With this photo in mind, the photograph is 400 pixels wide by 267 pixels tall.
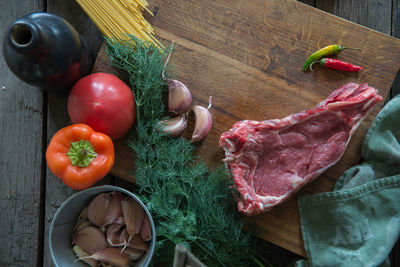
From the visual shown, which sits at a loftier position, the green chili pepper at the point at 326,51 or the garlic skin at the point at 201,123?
the green chili pepper at the point at 326,51

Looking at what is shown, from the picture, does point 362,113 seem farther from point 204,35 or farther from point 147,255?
point 147,255

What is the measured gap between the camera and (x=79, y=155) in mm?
1357

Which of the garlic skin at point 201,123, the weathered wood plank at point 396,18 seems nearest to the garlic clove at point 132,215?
the garlic skin at point 201,123

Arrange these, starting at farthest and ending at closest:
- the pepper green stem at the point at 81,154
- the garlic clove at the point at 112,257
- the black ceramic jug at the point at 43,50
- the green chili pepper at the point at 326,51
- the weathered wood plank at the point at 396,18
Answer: the weathered wood plank at the point at 396,18, the green chili pepper at the point at 326,51, the garlic clove at the point at 112,257, the pepper green stem at the point at 81,154, the black ceramic jug at the point at 43,50

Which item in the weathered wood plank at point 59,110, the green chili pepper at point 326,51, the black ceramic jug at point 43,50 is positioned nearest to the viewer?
the black ceramic jug at point 43,50

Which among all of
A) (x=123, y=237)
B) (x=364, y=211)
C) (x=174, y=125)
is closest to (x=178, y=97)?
(x=174, y=125)

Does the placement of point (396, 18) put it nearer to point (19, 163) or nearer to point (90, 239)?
point (90, 239)

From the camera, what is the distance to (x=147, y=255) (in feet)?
4.75

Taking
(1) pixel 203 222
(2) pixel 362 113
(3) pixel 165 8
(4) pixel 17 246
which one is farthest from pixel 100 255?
(2) pixel 362 113

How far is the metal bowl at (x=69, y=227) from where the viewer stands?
139cm

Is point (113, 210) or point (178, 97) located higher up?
point (178, 97)

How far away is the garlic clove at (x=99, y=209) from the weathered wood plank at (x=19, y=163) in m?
0.44

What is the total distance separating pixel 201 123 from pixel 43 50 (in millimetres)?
726

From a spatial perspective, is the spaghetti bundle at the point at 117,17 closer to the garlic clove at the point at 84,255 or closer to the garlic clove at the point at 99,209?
the garlic clove at the point at 99,209
